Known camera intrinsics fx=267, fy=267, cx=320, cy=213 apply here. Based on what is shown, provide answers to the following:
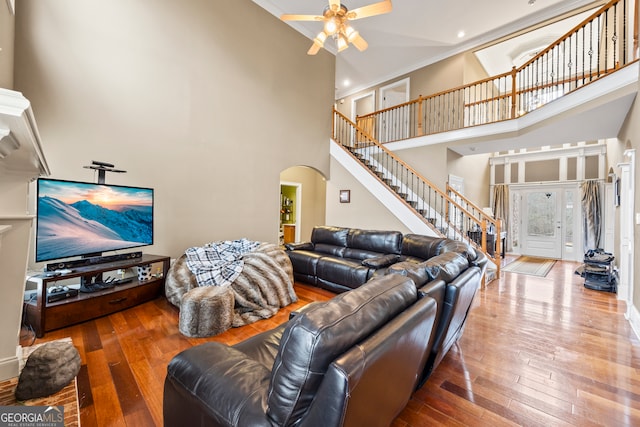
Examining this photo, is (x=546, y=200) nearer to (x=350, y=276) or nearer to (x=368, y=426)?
(x=350, y=276)

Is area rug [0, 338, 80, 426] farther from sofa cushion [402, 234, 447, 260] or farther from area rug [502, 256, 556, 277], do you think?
area rug [502, 256, 556, 277]

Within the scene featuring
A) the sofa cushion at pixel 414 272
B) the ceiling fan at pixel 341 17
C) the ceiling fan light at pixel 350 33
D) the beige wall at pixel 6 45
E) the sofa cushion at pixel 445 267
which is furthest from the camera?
the ceiling fan light at pixel 350 33

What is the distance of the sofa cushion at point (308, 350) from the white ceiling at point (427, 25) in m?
6.11

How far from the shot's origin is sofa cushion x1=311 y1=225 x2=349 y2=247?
4762 millimetres

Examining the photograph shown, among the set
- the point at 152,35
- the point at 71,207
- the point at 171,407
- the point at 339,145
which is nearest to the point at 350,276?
the point at 171,407

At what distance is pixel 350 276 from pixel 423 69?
668cm

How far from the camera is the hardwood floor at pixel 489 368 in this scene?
63.4 inches

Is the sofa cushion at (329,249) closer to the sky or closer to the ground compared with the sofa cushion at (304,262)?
closer to the sky

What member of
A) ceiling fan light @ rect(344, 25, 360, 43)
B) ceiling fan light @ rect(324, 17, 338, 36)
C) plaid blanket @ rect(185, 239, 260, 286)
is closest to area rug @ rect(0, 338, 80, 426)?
plaid blanket @ rect(185, 239, 260, 286)

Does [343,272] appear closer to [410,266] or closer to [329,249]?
[329,249]

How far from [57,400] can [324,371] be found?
5.79 feet

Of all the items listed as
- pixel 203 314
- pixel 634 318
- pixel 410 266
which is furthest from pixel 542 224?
pixel 203 314

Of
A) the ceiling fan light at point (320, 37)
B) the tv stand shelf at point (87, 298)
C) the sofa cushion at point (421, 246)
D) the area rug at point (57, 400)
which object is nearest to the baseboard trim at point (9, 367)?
the area rug at point (57, 400)

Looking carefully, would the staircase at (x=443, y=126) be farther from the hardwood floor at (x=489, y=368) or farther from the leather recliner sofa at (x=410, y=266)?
the hardwood floor at (x=489, y=368)
